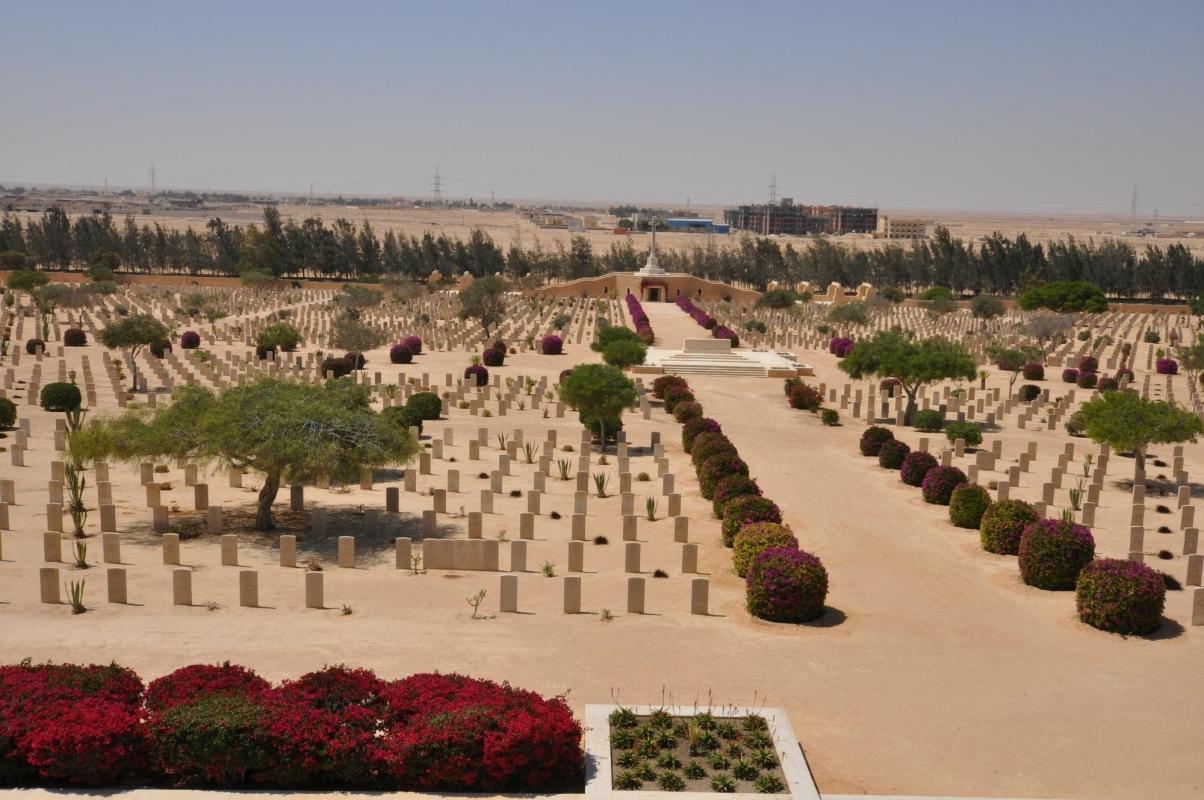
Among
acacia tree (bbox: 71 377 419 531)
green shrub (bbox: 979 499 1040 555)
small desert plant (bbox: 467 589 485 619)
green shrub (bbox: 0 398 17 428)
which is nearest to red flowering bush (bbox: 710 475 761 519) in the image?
green shrub (bbox: 979 499 1040 555)

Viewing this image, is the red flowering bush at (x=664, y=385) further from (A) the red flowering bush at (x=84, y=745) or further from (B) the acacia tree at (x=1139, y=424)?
(A) the red flowering bush at (x=84, y=745)

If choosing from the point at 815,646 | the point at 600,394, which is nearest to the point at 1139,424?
the point at 600,394

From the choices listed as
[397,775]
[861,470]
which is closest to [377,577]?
[397,775]

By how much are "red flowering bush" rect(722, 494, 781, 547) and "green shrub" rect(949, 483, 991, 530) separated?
451cm

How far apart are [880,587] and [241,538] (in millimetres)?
10856

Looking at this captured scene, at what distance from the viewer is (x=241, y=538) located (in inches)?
820

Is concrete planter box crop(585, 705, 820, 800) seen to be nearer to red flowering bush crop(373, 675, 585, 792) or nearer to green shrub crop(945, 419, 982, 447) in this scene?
red flowering bush crop(373, 675, 585, 792)

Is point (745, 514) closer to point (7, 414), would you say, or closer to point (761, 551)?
point (761, 551)

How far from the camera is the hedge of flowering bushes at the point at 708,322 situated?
59.1 meters

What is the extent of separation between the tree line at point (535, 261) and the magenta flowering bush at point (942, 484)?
228 feet

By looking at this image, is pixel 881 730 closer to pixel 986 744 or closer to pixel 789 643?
pixel 986 744

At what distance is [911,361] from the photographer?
36031mm

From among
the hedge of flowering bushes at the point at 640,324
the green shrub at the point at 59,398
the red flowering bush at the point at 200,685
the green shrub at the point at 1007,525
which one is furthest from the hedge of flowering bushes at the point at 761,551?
the hedge of flowering bushes at the point at 640,324

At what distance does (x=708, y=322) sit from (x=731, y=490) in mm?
45047
